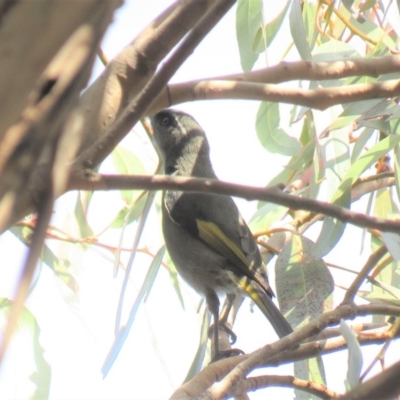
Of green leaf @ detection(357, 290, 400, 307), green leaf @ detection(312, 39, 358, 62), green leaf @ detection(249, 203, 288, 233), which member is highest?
green leaf @ detection(312, 39, 358, 62)

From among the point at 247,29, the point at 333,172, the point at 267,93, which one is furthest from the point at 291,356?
the point at 247,29

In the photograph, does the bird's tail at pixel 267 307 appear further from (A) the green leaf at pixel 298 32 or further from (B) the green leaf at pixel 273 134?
(A) the green leaf at pixel 298 32

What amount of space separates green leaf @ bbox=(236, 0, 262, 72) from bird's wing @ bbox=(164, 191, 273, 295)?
898mm

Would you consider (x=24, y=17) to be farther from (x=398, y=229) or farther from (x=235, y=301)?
(x=235, y=301)

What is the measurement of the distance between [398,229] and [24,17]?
2.31 ft

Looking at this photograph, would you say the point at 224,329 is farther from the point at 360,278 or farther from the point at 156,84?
the point at 156,84

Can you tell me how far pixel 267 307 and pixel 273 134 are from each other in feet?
2.61

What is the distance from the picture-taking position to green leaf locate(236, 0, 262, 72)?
2.28 m

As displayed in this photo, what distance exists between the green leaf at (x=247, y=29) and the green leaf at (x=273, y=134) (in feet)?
0.57

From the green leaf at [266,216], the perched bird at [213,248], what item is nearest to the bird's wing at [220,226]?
the perched bird at [213,248]

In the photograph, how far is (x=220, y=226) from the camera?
10.9 feet

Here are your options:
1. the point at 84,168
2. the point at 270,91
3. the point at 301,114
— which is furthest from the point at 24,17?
the point at 301,114

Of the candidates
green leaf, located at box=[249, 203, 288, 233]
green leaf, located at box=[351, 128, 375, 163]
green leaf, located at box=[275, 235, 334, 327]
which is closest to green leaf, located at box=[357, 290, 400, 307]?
green leaf, located at box=[275, 235, 334, 327]

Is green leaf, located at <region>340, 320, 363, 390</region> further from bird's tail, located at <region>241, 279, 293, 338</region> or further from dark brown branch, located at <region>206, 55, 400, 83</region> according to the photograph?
bird's tail, located at <region>241, 279, 293, 338</region>
